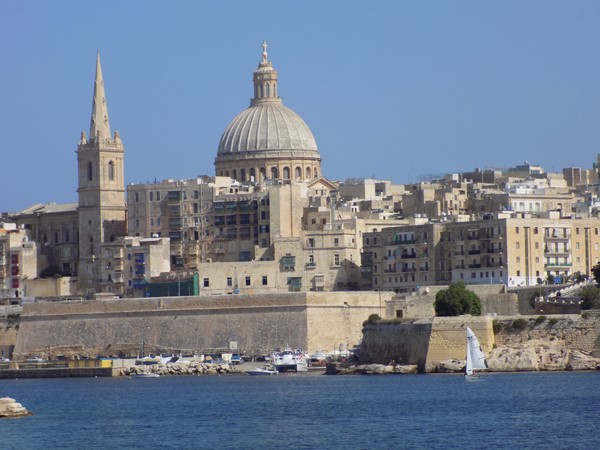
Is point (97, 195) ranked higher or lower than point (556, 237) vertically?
higher

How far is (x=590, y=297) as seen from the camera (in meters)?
72.6

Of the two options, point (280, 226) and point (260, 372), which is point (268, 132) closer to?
point (280, 226)

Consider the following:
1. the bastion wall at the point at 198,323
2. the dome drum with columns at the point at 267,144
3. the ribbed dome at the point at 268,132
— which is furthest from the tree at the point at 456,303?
the ribbed dome at the point at 268,132

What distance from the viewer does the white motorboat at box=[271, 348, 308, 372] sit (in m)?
78.6

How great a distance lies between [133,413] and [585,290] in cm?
2054

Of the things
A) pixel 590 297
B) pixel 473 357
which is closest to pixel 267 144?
pixel 590 297

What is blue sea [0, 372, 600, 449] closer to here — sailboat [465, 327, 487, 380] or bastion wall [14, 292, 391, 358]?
sailboat [465, 327, 487, 380]

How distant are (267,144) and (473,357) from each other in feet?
115

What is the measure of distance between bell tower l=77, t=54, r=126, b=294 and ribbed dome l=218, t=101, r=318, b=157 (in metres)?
7.46

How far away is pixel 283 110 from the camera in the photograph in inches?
4058

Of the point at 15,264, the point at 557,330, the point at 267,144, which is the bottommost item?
the point at 557,330

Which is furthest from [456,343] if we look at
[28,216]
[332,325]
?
[28,216]

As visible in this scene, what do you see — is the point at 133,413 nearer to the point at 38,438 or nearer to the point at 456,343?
the point at 38,438

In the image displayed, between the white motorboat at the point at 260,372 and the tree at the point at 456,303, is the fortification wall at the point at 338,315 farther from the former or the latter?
the tree at the point at 456,303
